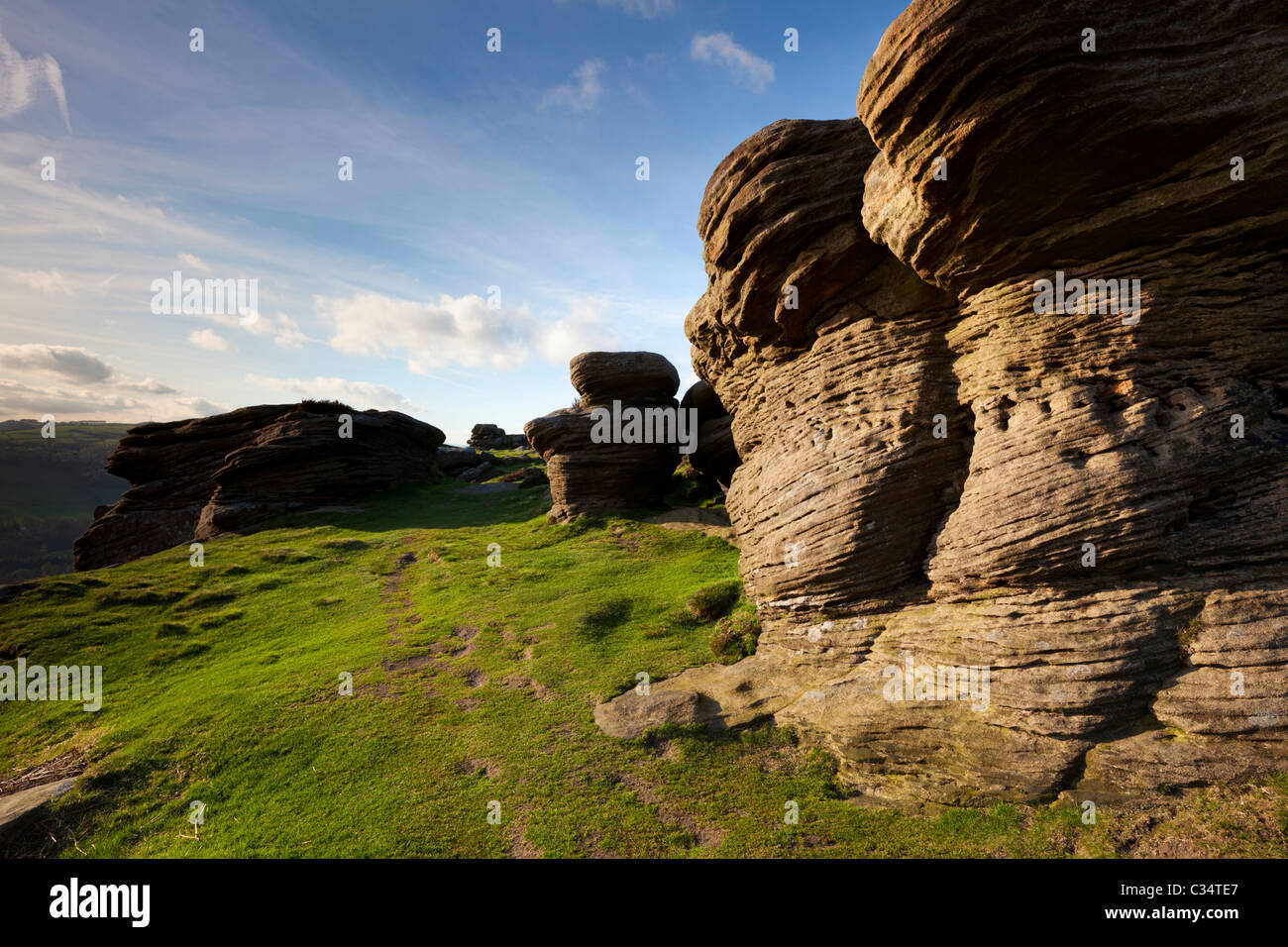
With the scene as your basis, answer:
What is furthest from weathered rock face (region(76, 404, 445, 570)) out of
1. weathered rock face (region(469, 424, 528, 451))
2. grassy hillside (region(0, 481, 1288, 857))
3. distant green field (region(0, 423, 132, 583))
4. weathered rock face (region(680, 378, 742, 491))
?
distant green field (region(0, 423, 132, 583))

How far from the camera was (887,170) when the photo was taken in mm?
15328

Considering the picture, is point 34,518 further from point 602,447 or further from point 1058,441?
point 1058,441

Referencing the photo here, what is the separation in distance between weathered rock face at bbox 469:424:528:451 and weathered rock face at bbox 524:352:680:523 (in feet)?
222

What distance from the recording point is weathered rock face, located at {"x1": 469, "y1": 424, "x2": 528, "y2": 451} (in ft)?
357

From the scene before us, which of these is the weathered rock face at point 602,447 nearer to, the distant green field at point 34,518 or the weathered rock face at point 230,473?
the weathered rock face at point 230,473

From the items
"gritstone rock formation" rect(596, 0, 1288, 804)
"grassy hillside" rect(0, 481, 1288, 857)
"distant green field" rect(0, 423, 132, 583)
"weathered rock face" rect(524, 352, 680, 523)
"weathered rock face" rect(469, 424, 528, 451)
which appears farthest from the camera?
"distant green field" rect(0, 423, 132, 583)

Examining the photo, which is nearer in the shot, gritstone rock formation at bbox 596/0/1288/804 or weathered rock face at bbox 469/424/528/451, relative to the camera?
gritstone rock formation at bbox 596/0/1288/804

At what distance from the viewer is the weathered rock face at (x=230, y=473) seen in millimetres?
46281

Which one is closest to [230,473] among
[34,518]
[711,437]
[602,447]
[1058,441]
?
[602,447]

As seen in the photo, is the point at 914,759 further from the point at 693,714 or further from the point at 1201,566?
the point at 1201,566

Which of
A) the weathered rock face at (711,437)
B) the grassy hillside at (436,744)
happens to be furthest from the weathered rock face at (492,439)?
the grassy hillside at (436,744)

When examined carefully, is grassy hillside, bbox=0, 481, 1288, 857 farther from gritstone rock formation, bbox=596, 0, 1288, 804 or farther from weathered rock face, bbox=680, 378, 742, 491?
weathered rock face, bbox=680, 378, 742, 491

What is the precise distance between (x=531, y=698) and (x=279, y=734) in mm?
7296
